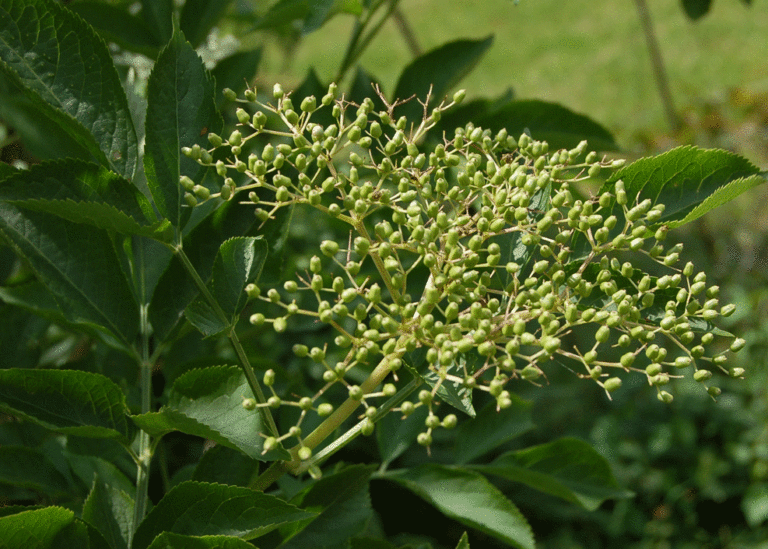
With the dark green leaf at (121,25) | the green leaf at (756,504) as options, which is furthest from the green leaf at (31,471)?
the green leaf at (756,504)

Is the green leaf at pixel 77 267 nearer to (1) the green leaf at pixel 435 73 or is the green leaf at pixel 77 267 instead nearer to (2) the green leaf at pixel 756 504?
(1) the green leaf at pixel 435 73

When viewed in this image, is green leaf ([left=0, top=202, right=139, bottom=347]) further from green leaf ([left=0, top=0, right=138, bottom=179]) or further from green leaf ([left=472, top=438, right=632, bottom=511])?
green leaf ([left=472, top=438, right=632, bottom=511])

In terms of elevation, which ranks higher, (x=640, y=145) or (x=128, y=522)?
(x=128, y=522)

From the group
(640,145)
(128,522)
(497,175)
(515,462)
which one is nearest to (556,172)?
(497,175)

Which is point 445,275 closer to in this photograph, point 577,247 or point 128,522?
point 577,247

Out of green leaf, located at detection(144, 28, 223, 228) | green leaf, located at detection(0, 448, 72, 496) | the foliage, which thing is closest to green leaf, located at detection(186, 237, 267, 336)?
the foliage

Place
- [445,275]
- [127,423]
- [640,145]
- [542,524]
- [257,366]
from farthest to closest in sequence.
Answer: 1. [640,145]
2. [542,524]
3. [257,366]
4. [127,423]
5. [445,275]
